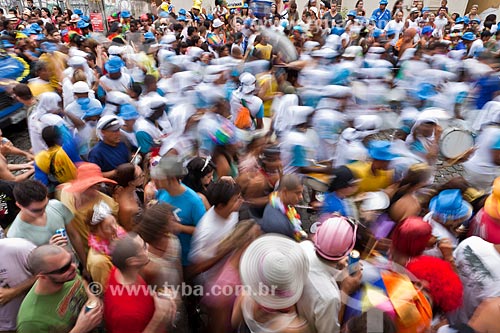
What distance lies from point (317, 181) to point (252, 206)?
111cm

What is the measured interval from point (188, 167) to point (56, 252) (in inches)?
69.5

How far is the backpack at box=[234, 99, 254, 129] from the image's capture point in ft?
17.3

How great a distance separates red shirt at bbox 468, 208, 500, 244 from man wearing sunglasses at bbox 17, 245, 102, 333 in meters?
2.87

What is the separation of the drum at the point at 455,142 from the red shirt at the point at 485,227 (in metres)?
1.85

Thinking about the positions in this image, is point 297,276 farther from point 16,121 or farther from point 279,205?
point 16,121

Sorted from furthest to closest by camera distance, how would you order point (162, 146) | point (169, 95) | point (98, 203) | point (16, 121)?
point (16, 121), point (169, 95), point (162, 146), point (98, 203)

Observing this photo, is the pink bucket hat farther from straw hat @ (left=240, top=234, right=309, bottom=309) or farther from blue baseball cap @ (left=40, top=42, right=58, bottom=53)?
blue baseball cap @ (left=40, top=42, right=58, bottom=53)

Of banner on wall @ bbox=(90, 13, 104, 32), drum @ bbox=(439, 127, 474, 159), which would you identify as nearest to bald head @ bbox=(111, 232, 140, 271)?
drum @ bbox=(439, 127, 474, 159)

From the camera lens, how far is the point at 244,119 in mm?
5305

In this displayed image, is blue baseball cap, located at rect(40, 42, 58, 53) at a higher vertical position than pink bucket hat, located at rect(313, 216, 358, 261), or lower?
higher

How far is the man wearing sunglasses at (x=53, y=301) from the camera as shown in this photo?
207 centimetres

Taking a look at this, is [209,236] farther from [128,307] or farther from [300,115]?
[300,115]

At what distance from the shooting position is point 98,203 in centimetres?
290

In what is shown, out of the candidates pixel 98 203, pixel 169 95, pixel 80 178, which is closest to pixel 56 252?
pixel 98 203
